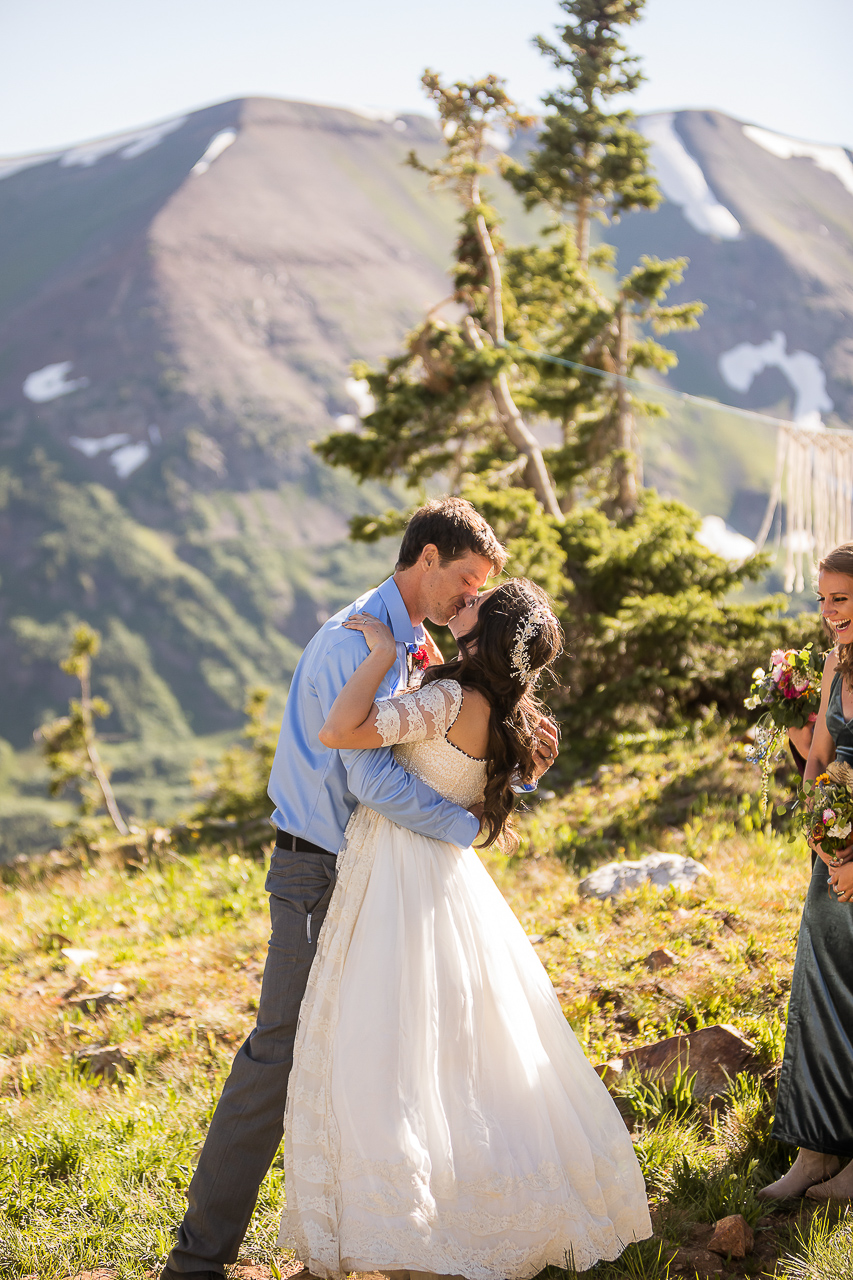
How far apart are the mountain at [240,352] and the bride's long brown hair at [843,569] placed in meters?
94.0

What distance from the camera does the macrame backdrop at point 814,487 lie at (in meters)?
8.49

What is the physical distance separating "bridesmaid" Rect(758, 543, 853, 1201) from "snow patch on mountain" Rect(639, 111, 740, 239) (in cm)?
16876

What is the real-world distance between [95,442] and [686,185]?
110 m

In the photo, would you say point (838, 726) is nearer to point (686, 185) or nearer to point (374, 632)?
point (374, 632)

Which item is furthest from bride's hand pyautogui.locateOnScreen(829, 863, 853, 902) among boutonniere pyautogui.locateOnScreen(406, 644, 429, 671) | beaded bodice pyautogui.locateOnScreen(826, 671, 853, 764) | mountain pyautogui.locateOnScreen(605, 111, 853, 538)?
mountain pyautogui.locateOnScreen(605, 111, 853, 538)

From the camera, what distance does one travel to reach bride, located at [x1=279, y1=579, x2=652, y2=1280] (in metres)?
2.59

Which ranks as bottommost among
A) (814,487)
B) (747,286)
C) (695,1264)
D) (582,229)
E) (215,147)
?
(747,286)

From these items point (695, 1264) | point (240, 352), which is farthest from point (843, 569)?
point (240, 352)

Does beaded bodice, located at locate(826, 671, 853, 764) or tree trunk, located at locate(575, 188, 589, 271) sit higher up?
tree trunk, located at locate(575, 188, 589, 271)

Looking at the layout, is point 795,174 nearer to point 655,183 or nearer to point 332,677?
point 655,183

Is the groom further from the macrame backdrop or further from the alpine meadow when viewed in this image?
the macrame backdrop

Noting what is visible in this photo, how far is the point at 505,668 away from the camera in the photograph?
2.94 m

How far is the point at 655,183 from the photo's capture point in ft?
51.8

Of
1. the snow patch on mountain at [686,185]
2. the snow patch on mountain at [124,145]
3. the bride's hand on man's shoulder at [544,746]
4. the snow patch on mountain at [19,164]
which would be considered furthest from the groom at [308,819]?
the snow patch on mountain at [19,164]
